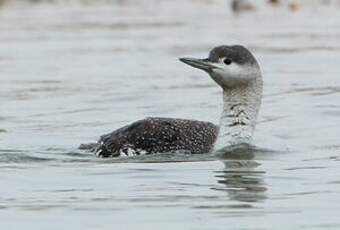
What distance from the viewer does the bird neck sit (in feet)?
39.8

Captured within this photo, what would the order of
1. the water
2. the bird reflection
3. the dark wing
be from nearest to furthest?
the water → the bird reflection → the dark wing

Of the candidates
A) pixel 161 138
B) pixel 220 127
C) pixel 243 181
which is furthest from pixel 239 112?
pixel 243 181

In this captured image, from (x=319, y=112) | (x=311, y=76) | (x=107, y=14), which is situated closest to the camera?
(x=319, y=112)

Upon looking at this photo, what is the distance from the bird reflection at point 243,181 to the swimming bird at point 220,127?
435 millimetres

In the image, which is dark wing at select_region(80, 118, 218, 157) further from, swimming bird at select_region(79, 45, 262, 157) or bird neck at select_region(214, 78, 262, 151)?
bird neck at select_region(214, 78, 262, 151)

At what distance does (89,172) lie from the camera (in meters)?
11.2

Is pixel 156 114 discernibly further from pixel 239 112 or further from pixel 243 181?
pixel 243 181

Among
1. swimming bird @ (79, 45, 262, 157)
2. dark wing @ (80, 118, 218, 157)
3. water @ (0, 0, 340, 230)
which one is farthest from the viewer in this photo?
dark wing @ (80, 118, 218, 157)

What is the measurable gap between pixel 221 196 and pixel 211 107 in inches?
257

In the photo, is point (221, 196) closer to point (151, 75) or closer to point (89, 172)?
point (89, 172)

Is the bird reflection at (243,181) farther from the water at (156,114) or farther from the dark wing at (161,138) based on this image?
the dark wing at (161,138)

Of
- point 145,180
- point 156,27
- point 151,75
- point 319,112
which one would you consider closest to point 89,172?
point 145,180

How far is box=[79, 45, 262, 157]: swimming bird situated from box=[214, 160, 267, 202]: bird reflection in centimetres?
43

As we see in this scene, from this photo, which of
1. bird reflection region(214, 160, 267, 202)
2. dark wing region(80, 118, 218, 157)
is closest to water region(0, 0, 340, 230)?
bird reflection region(214, 160, 267, 202)
